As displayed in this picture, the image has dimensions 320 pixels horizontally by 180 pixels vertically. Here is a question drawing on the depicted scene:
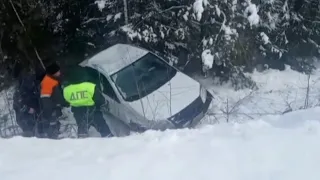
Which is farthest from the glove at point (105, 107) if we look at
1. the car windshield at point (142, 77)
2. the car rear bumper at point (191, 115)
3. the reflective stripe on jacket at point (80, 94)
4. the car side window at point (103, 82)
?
the car rear bumper at point (191, 115)

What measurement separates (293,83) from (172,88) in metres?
4.95

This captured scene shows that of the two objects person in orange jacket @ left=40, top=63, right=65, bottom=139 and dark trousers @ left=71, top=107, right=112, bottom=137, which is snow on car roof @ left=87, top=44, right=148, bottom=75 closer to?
dark trousers @ left=71, top=107, right=112, bottom=137

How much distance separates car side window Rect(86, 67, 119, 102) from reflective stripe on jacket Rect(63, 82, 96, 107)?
36.6 inches

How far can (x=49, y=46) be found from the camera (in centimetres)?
1286

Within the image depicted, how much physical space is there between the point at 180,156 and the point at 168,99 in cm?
360

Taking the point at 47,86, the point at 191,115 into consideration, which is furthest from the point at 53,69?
the point at 191,115

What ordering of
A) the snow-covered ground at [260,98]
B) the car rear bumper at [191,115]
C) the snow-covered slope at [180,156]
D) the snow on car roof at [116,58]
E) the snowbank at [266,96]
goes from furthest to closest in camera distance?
the snow on car roof at [116,58] < the snowbank at [266,96] < the snow-covered ground at [260,98] < the car rear bumper at [191,115] < the snow-covered slope at [180,156]

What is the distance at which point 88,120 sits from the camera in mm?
7293

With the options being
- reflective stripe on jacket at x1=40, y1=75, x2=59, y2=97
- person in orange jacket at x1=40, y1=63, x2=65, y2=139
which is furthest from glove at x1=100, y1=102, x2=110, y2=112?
reflective stripe on jacket at x1=40, y1=75, x2=59, y2=97

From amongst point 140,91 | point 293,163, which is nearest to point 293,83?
point 140,91

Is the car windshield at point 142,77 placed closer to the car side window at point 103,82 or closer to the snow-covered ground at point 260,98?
the car side window at point 103,82

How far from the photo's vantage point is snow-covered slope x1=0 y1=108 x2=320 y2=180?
163 inches

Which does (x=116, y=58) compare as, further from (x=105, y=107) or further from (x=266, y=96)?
(x=266, y=96)

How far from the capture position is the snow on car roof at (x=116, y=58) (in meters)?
8.74
